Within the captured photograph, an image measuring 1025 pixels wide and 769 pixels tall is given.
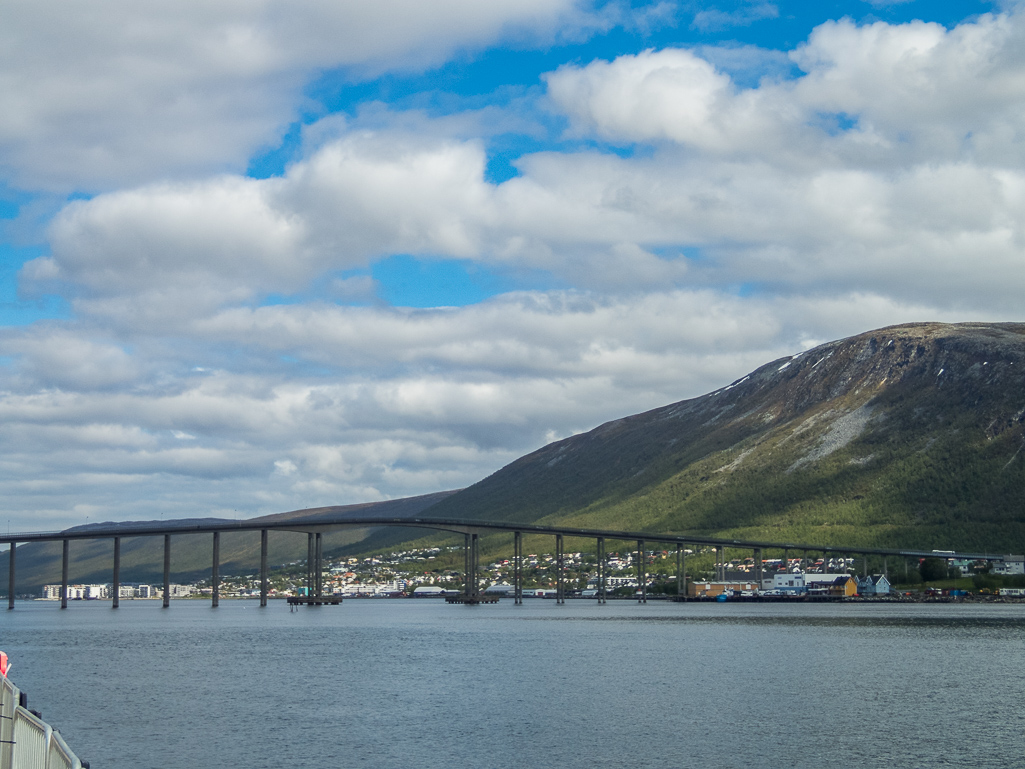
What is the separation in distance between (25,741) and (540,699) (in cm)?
3559

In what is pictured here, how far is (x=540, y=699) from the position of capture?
174ft

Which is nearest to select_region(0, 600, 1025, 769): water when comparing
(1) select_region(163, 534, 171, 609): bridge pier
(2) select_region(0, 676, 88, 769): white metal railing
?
(2) select_region(0, 676, 88, 769): white metal railing

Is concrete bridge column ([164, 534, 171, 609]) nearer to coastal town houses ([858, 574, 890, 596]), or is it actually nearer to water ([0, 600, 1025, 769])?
water ([0, 600, 1025, 769])

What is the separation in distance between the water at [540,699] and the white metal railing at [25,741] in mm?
17373

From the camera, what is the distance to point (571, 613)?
151 meters

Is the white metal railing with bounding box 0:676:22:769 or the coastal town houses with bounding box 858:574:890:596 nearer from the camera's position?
the white metal railing with bounding box 0:676:22:769

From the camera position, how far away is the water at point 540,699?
3856 centimetres

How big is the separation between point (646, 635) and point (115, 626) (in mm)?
63970

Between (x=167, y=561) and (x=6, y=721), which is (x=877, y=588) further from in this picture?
(x=6, y=721)

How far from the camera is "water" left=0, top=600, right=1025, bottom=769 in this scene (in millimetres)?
38562

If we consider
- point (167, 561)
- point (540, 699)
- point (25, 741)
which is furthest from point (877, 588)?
point (25, 741)

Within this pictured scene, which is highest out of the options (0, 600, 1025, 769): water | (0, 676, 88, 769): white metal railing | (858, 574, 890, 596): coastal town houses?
(0, 676, 88, 769): white metal railing

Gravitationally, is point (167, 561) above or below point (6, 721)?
below

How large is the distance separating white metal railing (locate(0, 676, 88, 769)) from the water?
57.0ft
